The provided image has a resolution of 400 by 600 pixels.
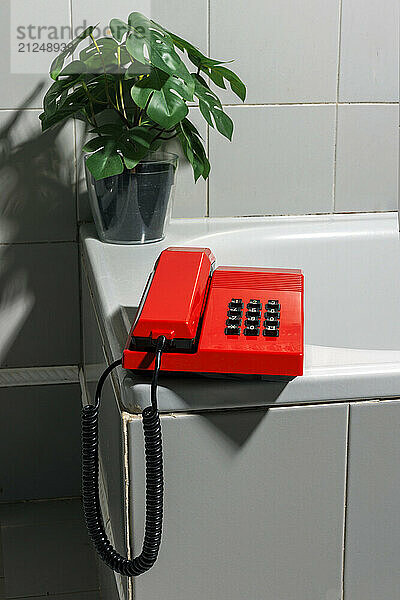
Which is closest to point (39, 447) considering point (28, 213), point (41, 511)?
point (41, 511)

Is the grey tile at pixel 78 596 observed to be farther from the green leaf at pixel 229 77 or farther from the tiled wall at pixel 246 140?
the green leaf at pixel 229 77

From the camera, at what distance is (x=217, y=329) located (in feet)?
2.58

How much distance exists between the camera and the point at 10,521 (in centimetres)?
157

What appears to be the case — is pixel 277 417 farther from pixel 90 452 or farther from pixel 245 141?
pixel 245 141

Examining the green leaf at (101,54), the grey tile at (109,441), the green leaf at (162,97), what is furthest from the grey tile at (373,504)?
the green leaf at (101,54)

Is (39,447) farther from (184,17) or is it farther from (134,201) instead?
(184,17)

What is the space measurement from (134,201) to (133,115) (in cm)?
19

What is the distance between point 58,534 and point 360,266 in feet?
2.53

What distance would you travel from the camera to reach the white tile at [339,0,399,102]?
59.0 inches

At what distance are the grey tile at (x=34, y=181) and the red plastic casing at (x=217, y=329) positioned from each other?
0.68 meters

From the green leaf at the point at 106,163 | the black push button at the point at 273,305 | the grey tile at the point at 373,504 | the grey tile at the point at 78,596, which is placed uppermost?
the green leaf at the point at 106,163

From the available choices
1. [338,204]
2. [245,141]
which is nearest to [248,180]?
[245,141]

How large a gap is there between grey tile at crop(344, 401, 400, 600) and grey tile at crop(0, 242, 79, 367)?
872mm

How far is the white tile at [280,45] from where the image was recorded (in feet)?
4.80
